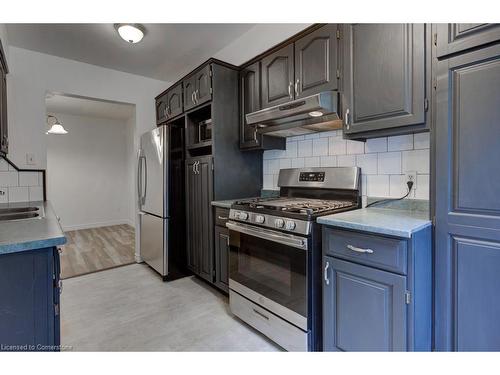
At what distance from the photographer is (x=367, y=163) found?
192 centimetres

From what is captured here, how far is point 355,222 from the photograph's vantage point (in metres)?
1.34

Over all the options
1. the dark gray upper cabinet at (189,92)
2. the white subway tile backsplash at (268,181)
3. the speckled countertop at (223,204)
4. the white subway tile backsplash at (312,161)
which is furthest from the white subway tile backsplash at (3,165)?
the white subway tile backsplash at (312,161)

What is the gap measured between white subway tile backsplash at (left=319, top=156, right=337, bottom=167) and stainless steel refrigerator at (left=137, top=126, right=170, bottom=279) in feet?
5.25

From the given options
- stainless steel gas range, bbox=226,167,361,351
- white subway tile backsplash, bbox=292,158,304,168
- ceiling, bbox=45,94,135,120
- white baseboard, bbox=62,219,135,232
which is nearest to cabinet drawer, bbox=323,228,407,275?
stainless steel gas range, bbox=226,167,361,351

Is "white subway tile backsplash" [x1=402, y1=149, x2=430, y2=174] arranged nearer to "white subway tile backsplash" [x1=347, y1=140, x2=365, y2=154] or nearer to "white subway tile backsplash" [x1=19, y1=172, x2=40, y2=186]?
"white subway tile backsplash" [x1=347, y1=140, x2=365, y2=154]

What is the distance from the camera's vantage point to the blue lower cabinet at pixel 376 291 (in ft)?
3.93

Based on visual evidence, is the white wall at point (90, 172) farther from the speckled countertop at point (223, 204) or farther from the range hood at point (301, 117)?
the range hood at point (301, 117)

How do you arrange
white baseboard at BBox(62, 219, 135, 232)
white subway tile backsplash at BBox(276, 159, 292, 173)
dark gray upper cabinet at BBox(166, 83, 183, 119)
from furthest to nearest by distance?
1. white baseboard at BBox(62, 219, 135, 232)
2. dark gray upper cabinet at BBox(166, 83, 183, 119)
3. white subway tile backsplash at BBox(276, 159, 292, 173)

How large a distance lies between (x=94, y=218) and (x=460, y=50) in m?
6.63

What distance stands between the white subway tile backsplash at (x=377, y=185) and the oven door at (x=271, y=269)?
28.0 inches

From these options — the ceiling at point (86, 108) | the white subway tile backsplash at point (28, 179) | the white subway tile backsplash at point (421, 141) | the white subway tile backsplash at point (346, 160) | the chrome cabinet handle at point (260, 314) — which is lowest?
the chrome cabinet handle at point (260, 314)

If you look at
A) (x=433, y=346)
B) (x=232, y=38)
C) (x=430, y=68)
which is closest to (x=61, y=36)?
(x=232, y=38)

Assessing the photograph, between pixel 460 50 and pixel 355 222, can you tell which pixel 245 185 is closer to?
pixel 355 222

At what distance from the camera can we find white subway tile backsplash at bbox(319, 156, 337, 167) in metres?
2.13
